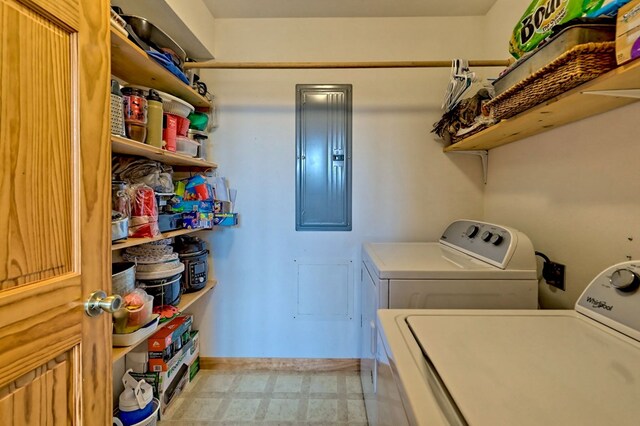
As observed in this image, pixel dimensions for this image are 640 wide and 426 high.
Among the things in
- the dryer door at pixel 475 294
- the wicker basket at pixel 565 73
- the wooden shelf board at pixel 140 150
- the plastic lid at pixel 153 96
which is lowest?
the dryer door at pixel 475 294

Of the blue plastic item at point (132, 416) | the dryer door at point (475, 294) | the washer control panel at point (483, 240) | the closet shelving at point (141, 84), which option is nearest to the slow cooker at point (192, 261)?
the closet shelving at point (141, 84)

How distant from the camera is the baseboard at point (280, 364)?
206 cm

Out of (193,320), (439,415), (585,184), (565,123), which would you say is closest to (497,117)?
(565,123)

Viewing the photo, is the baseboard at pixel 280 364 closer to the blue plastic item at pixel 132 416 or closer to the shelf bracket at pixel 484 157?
the blue plastic item at pixel 132 416

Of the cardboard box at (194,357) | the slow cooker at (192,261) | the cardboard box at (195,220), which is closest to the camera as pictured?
the cardboard box at (195,220)

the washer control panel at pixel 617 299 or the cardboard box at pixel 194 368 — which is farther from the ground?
the washer control panel at pixel 617 299

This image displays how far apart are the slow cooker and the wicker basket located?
6.05ft

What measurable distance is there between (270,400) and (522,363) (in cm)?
160

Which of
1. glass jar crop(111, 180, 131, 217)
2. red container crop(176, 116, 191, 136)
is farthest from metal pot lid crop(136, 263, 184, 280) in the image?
red container crop(176, 116, 191, 136)

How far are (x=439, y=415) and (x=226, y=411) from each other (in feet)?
5.37

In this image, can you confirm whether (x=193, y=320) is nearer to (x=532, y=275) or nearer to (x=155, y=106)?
(x=155, y=106)

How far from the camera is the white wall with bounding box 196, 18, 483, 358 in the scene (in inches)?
79.7

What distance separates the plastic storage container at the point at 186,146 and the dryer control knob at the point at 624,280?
1.92 m

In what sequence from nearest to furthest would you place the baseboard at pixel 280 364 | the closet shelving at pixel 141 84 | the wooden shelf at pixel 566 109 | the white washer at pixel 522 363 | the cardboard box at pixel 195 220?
the white washer at pixel 522 363, the wooden shelf at pixel 566 109, the closet shelving at pixel 141 84, the cardboard box at pixel 195 220, the baseboard at pixel 280 364
